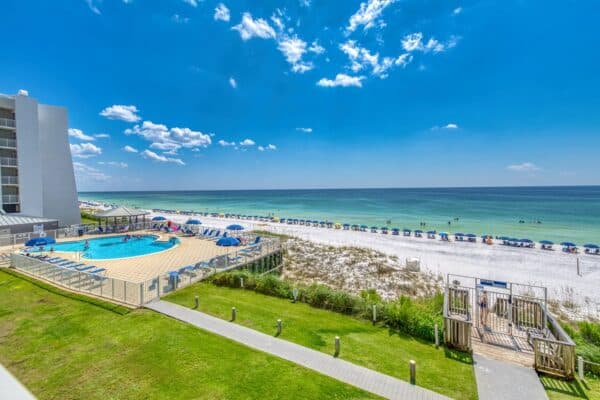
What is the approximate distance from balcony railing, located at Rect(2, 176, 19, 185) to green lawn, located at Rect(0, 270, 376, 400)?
21.9m

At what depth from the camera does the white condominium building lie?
82.2 feet

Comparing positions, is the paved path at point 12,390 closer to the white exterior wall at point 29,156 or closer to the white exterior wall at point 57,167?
the white exterior wall at point 29,156

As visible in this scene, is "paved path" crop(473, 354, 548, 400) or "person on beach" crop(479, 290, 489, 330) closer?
"paved path" crop(473, 354, 548, 400)

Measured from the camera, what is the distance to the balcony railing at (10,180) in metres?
24.9

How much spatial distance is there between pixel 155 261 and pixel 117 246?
7.22 m

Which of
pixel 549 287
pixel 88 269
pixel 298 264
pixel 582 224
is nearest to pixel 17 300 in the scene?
pixel 88 269

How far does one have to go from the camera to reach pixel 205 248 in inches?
817

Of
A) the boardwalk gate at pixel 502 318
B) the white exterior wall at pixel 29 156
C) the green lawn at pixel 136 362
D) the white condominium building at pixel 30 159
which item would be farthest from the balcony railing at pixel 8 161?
Answer: the boardwalk gate at pixel 502 318

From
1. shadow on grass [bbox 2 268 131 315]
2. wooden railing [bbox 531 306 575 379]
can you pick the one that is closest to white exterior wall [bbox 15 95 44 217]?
shadow on grass [bbox 2 268 131 315]

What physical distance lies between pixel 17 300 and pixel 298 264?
15.5 meters

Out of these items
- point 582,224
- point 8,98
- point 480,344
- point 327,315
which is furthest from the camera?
point 582,224

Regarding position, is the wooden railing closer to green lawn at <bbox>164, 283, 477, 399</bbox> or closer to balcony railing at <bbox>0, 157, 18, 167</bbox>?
green lawn at <bbox>164, 283, 477, 399</bbox>

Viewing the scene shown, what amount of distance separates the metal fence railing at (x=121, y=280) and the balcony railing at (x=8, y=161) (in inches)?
607

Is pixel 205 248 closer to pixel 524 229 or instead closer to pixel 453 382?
pixel 453 382
